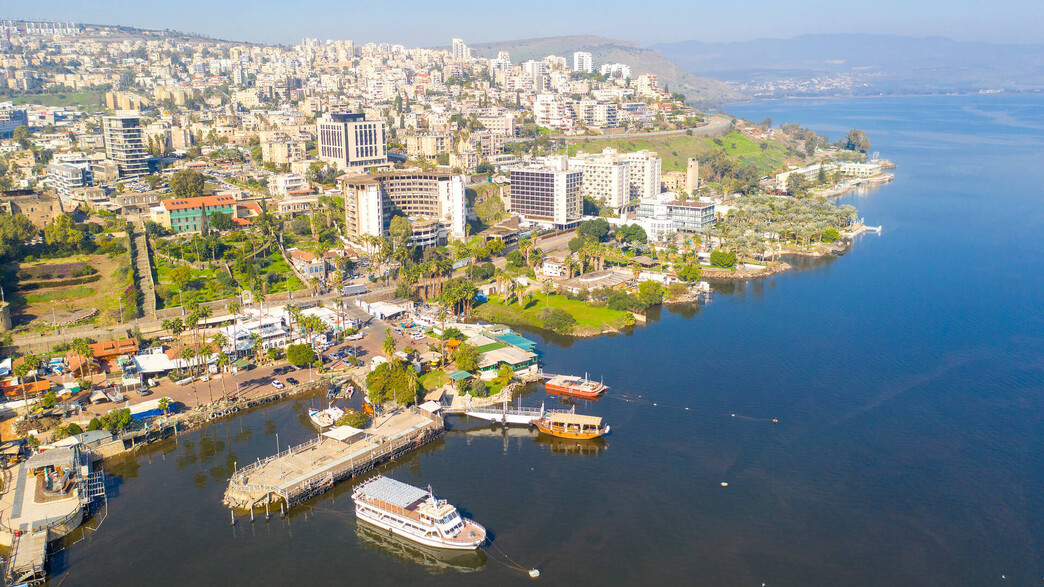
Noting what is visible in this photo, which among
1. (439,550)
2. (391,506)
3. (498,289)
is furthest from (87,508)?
(498,289)

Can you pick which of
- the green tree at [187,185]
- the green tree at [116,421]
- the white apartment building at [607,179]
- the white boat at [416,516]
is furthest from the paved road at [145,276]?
the white apartment building at [607,179]

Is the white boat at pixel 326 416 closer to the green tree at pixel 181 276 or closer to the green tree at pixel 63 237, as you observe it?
the green tree at pixel 181 276

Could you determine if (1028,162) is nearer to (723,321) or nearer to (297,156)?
(723,321)

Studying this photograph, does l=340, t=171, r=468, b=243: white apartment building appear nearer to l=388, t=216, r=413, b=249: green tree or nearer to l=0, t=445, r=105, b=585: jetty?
l=388, t=216, r=413, b=249: green tree

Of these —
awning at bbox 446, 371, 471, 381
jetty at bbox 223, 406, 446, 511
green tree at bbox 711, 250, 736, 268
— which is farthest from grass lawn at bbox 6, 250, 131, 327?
green tree at bbox 711, 250, 736, 268

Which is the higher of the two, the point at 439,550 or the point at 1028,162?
the point at 1028,162

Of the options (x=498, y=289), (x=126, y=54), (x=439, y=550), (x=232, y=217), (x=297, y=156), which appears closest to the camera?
(x=439, y=550)
